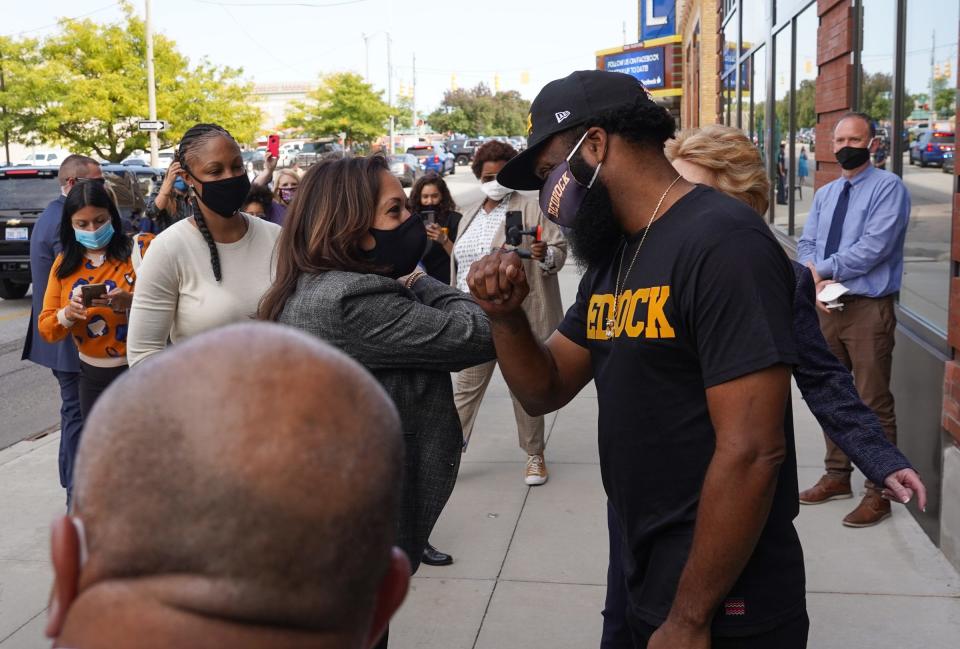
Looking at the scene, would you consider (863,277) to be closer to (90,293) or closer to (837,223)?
(837,223)

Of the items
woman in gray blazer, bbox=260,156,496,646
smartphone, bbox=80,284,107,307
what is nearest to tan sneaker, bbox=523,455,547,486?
smartphone, bbox=80,284,107,307

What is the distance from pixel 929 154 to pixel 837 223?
744 mm

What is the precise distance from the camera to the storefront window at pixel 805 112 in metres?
9.22

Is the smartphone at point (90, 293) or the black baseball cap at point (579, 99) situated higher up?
the black baseball cap at point (579, 99)

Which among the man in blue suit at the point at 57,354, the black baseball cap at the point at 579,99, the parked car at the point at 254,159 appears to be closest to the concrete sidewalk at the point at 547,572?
the man in blue suit at the point at 57,354

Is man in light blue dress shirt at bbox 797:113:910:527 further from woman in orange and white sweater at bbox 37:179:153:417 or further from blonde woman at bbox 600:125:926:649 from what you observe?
woman in orange and white sweater at bbox 37:179:153:417

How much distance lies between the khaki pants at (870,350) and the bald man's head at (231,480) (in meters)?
5.01

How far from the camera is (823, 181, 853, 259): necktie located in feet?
18.9

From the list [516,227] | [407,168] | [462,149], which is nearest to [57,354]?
[516,227]

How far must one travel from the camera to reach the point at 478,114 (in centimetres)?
10194

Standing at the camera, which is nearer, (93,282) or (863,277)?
(93,282)

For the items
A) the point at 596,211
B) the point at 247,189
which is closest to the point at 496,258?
the point at 596,211

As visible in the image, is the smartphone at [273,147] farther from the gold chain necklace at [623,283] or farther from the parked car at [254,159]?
the parked car at [254,159]

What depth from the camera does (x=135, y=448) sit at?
858 millimetres
